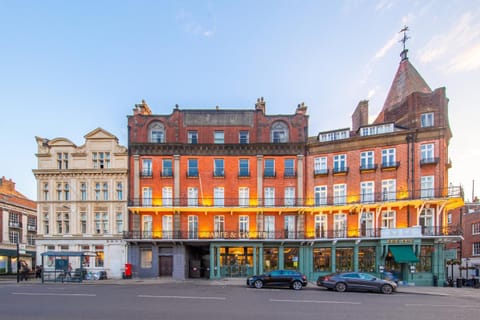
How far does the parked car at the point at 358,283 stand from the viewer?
62.6ft

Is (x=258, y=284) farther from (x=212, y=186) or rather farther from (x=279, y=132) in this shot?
(x=279, y=132)

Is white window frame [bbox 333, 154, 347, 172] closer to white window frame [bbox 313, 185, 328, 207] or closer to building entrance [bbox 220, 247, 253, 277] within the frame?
white window frame [bbox 313, 185, 328, 207]

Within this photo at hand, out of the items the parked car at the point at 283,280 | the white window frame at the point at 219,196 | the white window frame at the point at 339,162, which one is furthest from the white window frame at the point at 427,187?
the white window frame at the point at 219,196

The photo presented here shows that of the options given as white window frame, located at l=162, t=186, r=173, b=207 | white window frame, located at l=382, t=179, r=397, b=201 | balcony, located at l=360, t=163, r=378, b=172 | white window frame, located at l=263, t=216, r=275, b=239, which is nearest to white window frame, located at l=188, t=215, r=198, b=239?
white window frame, located at l=162, t=186, r=173, b=207

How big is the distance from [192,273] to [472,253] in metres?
42.5

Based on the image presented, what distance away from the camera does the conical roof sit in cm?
3014

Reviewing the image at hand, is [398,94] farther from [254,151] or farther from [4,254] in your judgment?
[4,254]

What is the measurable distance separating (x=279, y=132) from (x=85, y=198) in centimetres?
2081

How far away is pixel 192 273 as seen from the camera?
30500mm

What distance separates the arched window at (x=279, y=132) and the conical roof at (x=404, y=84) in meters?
10.7

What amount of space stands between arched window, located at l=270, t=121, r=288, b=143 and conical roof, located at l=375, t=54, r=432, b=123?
35.2 feet

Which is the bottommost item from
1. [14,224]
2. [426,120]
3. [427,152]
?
[14,224]

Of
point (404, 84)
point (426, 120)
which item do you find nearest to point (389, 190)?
point (426, 120)

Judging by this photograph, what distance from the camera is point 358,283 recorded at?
19.3 metres
